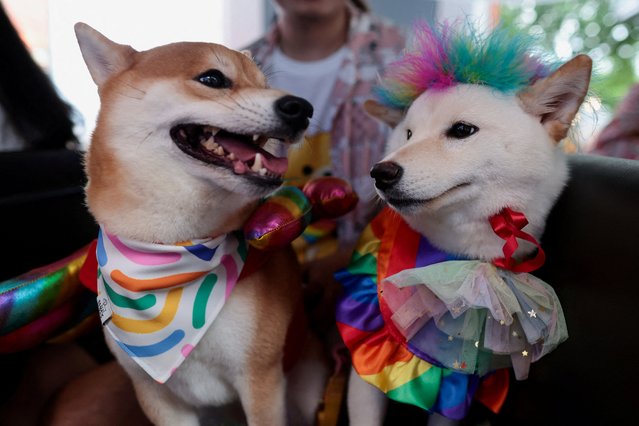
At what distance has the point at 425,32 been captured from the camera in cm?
81

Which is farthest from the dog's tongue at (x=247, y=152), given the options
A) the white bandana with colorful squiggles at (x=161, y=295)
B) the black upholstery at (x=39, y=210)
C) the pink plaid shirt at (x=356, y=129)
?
the pink plaid shirt at (x=356, y=129)

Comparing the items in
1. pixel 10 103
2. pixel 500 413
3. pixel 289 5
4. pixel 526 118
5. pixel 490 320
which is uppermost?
pixel 526 118

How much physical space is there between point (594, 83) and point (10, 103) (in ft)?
4.12

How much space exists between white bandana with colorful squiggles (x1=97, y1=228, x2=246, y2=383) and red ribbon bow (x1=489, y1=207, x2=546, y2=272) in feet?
1.32

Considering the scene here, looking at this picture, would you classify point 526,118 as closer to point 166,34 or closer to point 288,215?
point 288,215

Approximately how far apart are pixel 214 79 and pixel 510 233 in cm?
48

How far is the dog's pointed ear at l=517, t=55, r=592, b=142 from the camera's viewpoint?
703 mm

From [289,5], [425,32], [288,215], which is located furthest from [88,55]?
[289,5]

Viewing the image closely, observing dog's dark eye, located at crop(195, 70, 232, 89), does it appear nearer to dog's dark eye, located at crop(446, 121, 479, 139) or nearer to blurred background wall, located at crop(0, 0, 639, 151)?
dog's dark eye, located at crop(446, 121, 479, 139)

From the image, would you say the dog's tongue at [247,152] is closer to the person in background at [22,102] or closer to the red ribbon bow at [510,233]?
the red ribbon bow at [510,233]

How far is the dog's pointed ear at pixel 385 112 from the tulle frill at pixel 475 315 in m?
0.29

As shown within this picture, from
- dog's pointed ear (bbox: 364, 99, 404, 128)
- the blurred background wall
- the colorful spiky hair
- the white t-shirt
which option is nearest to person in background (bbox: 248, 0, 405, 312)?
the white t-shirt

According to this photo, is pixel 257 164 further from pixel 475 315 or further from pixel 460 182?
pixel 475 315

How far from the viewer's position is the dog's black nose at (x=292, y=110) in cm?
69
